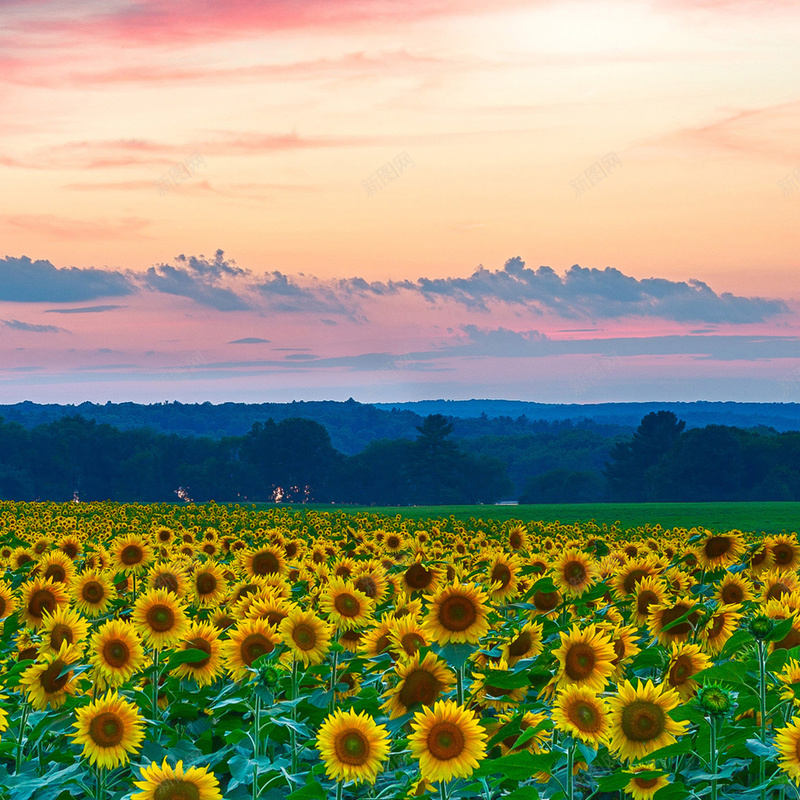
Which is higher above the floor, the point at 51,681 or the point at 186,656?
the point at 186,656

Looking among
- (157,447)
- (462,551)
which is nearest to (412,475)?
(157,447)

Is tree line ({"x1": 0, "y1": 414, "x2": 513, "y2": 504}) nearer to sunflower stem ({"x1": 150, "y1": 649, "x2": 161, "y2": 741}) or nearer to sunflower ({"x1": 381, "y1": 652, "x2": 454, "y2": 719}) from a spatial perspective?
sunflower stem ({"x1": 150, "y1": 649, "x2": 161, "y2": 741})

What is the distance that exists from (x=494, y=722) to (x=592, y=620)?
230 cm

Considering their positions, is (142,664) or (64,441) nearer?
(142,664)

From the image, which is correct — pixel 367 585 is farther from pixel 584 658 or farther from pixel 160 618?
pixel 584 658

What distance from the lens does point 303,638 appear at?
6.14 metres

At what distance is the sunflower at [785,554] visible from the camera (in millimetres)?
8586

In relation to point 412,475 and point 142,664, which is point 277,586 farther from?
point 412,475

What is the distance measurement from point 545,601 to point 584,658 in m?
2.22

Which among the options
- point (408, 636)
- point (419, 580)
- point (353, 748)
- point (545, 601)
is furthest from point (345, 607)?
point (353, 748)

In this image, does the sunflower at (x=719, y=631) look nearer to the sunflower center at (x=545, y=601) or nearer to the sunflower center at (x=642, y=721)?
the sunflower center at (x=545, y=601)

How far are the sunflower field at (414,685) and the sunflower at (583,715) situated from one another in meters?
0.01

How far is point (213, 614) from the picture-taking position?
7.55 meters

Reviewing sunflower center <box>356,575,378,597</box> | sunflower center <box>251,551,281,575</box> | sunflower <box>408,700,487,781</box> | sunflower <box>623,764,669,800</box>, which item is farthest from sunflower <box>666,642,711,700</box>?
sunflower center <box>251,551,281,575</box>
